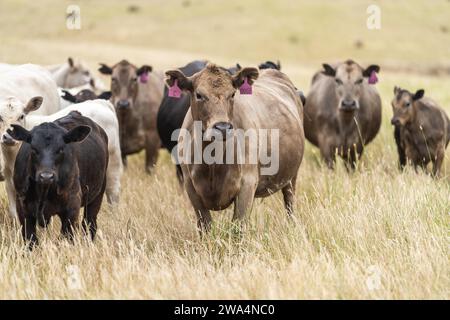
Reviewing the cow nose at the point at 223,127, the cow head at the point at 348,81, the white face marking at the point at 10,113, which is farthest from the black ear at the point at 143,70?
the cow nose at the point at 223,127

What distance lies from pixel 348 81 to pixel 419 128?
1311mm

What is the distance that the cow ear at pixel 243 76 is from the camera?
6.47 meters

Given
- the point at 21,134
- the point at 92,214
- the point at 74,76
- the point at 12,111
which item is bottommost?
the point at 92,214

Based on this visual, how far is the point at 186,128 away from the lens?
6.76 meters

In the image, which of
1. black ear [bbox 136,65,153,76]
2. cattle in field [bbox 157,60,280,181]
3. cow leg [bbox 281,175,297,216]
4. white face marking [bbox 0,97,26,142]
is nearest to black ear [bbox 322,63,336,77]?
cattle in field [bbox 157,60,280,181]

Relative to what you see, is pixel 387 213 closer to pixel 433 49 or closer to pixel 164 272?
pixel 164 272

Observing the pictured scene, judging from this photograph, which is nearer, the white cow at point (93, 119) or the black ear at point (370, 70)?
the white cow at point (93, 119)

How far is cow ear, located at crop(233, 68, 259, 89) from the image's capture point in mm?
6469

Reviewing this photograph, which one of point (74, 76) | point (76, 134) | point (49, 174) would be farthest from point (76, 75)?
point (49, 174)

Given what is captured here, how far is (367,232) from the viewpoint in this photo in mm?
6352

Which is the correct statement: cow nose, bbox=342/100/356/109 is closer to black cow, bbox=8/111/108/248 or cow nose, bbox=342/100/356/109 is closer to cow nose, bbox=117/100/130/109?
cow nose, bbox=117/100/130/109

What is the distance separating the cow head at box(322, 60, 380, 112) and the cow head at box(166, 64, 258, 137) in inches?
190

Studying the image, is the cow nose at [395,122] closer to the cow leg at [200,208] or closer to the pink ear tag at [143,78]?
the pink ear tag at [143,78]

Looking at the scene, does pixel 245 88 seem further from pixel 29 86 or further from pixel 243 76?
pixel 29 86
